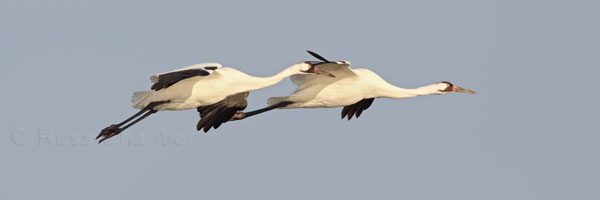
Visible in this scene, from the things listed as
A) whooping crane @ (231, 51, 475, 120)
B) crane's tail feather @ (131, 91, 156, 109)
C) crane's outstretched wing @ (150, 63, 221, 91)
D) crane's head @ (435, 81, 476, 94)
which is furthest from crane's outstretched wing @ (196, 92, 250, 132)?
crane's head @ (435, 81, 476, 94)

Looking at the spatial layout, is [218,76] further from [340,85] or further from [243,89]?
[340,85]

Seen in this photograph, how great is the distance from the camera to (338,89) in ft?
108

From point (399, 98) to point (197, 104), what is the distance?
185 inches

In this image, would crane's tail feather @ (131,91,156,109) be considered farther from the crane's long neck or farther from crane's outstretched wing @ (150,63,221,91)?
the crane's long neck

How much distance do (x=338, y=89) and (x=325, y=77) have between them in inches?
15.2

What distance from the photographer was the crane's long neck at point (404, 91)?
110ft

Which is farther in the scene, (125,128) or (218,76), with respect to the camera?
(125,128)

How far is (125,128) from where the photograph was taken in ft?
111

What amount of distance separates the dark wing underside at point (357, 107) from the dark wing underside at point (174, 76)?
18.6ft

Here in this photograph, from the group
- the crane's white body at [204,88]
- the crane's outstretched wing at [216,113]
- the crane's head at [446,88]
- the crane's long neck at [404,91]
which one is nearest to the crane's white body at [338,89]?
the crane's long neck at [404,91]

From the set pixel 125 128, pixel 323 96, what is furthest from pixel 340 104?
pixel 125 128

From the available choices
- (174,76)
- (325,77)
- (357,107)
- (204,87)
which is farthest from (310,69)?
(174,76)

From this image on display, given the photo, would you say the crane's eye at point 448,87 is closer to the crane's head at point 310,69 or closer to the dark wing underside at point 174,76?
the crane's head at point 310,69

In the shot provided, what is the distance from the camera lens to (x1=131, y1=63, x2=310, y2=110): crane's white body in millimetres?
31703
